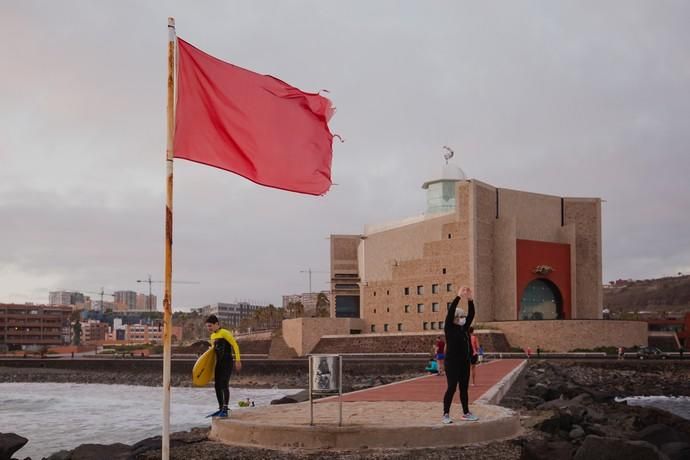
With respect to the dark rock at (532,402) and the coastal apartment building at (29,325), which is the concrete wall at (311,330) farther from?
the coastal apartment building at (29,325)

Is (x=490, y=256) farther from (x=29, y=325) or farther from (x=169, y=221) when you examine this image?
(x=29, y=325)

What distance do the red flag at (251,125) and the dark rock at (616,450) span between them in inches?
174

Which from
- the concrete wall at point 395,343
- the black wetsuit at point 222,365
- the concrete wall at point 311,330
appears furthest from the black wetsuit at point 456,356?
the concrete wall at point 311,330

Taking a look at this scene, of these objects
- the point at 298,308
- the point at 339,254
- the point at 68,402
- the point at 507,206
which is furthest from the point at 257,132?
the point at 298,308

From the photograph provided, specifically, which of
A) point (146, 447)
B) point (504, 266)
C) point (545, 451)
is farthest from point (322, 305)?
point (545, 451)

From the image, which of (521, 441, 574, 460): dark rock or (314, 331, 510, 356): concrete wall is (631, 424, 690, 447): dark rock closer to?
(521, 441, 574, 460): dark rock

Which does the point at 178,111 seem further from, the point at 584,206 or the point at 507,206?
the point at 584,206

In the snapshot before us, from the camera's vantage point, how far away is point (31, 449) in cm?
2122

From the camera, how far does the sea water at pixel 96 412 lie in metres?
23.5

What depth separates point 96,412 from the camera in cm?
3231

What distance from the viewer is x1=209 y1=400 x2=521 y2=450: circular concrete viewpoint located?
9.59 m

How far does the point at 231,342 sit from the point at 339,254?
2990 inches

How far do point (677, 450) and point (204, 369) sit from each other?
23.5 feet

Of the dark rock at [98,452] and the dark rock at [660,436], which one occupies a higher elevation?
the dark rock at [660,436]
